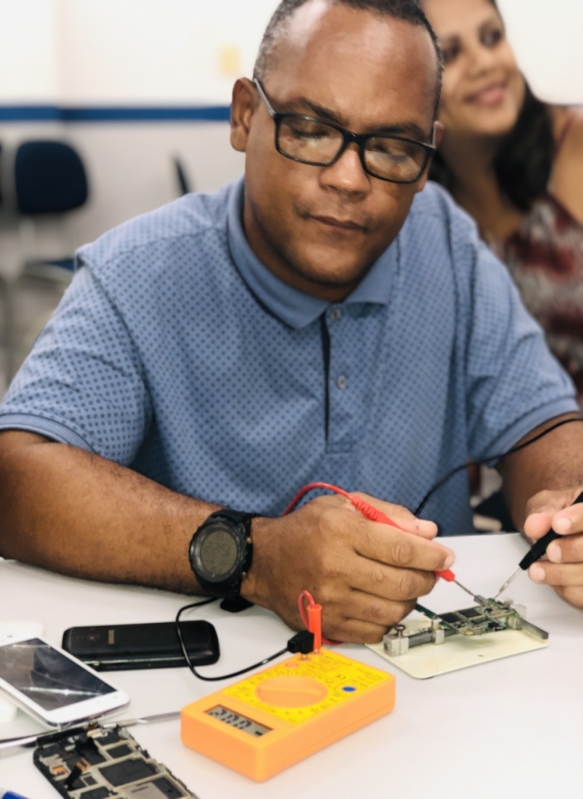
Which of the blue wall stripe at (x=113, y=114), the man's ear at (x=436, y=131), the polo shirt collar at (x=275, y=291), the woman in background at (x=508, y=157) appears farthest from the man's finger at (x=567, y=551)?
the blue wall stripe at (x=113, y=114)

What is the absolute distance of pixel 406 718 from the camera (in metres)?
0.84

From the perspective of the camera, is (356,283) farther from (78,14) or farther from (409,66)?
(78,14)

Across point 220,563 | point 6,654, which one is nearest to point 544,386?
point 220,563

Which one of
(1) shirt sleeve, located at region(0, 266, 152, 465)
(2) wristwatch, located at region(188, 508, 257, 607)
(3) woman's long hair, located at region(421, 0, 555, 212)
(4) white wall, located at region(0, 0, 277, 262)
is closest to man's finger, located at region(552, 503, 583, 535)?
(2) wristwatch, located at region(188, 508, 257, 607)

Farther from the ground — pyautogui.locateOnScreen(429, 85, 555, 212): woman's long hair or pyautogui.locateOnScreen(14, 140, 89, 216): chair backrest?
pyautogui.locateOnScreen(429, 85, 555, 212): woman's long hair

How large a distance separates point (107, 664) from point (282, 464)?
61cm

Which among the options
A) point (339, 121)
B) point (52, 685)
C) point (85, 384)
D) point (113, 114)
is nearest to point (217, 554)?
point (52, 685)

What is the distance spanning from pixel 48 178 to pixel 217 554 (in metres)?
3.78

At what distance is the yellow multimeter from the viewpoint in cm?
74

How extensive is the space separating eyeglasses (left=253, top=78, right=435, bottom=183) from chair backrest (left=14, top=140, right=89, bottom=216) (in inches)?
131

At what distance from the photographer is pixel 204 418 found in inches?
58.3

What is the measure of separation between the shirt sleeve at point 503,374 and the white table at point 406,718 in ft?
1.59

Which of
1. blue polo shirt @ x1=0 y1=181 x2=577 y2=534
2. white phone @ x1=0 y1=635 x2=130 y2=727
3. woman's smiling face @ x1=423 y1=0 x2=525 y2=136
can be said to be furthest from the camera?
woman's smiling face @ x1=423 y1=0 x2=525 y2=136

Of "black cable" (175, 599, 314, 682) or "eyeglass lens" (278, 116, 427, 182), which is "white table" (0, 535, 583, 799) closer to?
"black cable" (175, 599, 314, 682)
